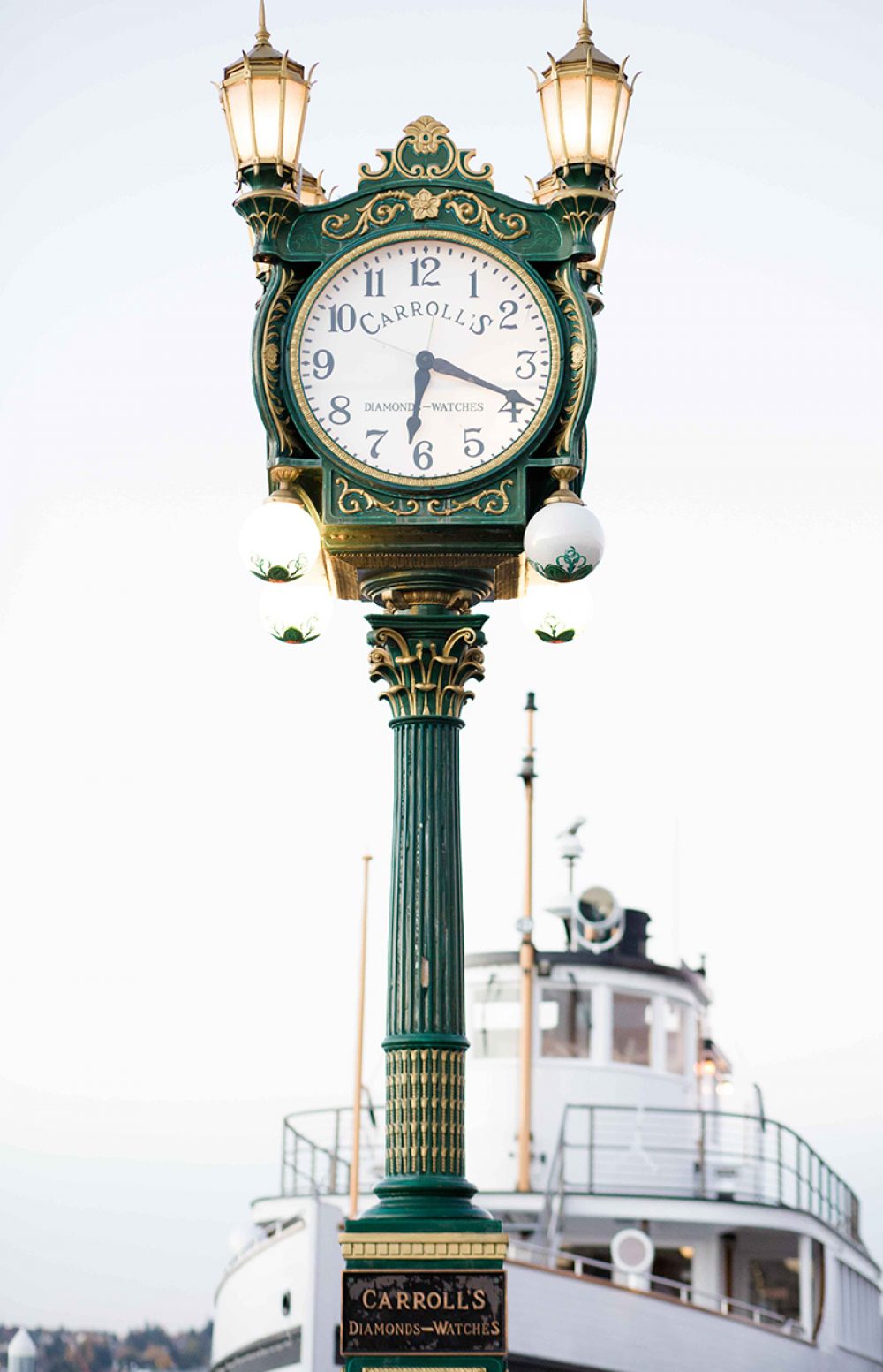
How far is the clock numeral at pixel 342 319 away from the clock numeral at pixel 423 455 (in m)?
0.55

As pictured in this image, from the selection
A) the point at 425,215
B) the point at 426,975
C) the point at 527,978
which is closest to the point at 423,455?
the point at 425,215

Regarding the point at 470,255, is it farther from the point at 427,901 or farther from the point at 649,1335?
the point at 649,1335

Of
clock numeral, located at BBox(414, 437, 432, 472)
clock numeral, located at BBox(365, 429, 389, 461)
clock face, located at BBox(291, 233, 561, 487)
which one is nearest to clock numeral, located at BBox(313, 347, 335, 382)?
clock face, located at BBox(291, 233, 561, 487)

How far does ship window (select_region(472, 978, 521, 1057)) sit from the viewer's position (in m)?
27.1

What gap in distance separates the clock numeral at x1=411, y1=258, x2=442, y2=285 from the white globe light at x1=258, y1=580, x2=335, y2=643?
126cm

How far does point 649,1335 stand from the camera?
22.1 meters

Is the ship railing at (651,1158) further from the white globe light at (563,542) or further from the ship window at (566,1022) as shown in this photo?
the white globe light at (563,542)

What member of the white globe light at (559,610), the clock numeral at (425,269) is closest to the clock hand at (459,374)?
the clock numeral at (425,269)

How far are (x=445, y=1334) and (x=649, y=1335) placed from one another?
607 inches

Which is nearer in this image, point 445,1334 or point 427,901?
point 445,1334

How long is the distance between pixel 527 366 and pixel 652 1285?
800 inches

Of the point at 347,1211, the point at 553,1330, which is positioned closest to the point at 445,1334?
→ the point at 553,1330

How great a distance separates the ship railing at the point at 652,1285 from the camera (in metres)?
21.7

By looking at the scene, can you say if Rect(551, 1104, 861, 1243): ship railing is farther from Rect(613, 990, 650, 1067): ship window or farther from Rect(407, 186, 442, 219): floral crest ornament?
Rect(407, 186, 442, 219): floral crest ornament
